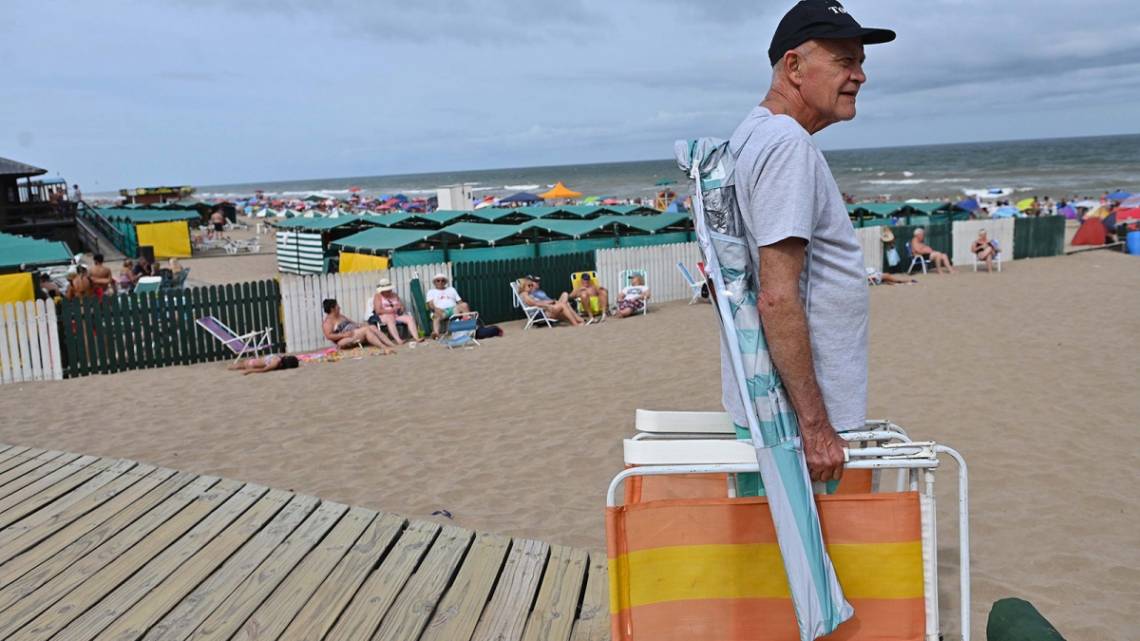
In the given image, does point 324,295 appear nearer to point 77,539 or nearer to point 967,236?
point 77,539

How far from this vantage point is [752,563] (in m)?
1.92

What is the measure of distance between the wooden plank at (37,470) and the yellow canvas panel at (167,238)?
24.8 m

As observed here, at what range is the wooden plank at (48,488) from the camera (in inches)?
146

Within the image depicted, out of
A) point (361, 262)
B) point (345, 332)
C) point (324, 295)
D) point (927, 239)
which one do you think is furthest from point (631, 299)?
point (927, 239)

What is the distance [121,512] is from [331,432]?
10.6ft

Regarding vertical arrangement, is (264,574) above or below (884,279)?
above

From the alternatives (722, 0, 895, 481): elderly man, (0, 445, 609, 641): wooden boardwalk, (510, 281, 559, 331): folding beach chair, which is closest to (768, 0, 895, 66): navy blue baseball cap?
(722, 0, 895, 481): elderly man

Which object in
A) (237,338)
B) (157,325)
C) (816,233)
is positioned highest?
(816,233)

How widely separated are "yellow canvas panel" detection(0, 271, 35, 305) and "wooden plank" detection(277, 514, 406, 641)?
9.63 meters

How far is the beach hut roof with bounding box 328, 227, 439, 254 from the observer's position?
1504 cm

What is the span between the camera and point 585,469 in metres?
5.66

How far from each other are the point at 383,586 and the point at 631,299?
35.0 ft

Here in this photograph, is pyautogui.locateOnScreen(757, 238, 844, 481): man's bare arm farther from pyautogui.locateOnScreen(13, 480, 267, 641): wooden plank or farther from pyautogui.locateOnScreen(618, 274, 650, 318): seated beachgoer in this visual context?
pyautogui.locateOnScreen(618, 274, 650, 318): seated beachgoer

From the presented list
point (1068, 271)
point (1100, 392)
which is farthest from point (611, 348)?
point (1068, 271)
